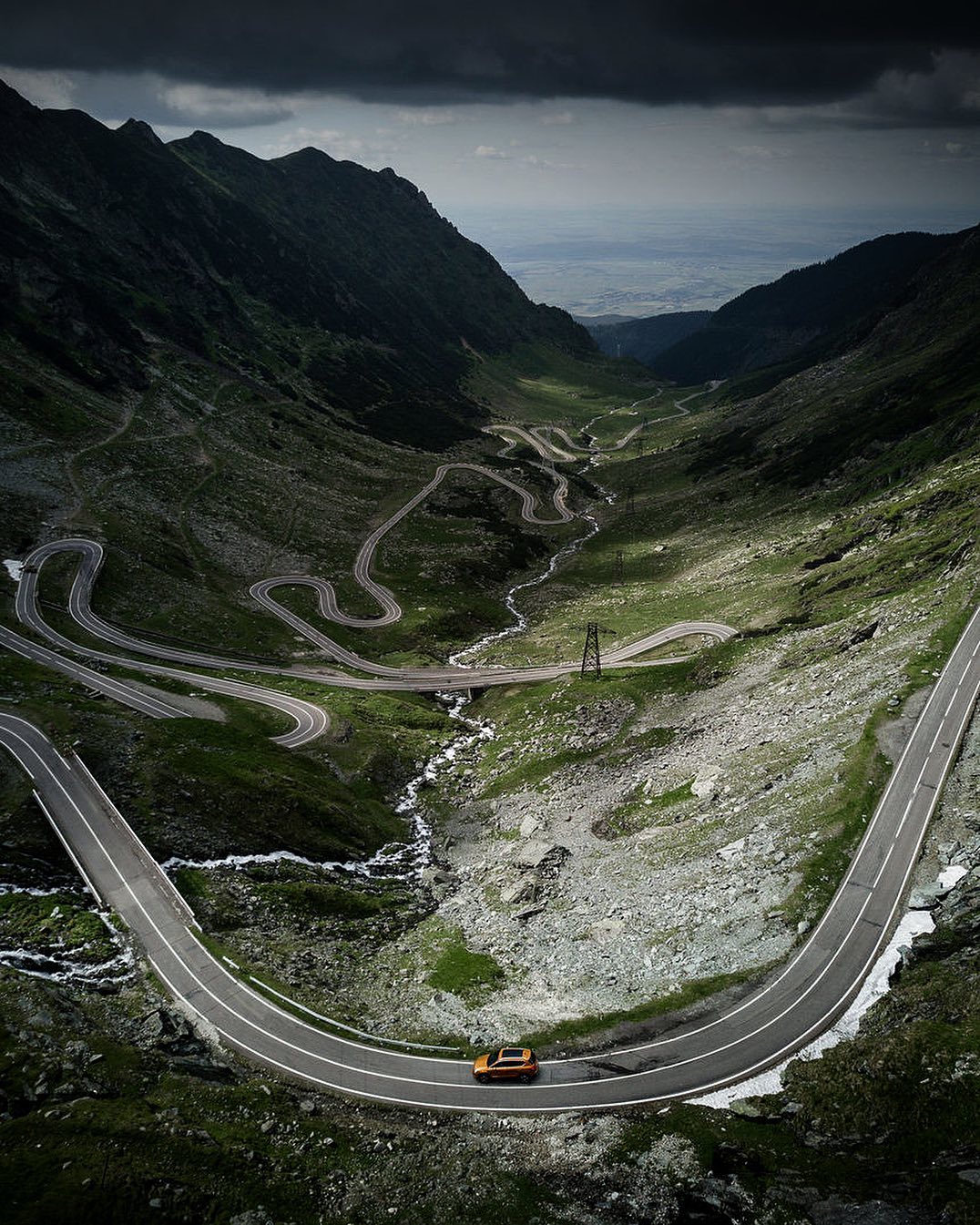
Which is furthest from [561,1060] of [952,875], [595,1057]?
[952,875]

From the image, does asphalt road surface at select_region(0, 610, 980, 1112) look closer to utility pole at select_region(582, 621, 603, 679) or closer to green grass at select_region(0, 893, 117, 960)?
green grass at select_region(0, 893, 117, 960)

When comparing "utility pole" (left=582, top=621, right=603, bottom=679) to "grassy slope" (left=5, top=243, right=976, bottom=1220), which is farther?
"utility pole" (left=582, top=621, right=603, bottom=679)

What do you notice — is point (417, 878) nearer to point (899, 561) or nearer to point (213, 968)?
point (213, 968)

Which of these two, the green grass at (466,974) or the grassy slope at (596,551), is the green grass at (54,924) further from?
the green grass at (466,974)

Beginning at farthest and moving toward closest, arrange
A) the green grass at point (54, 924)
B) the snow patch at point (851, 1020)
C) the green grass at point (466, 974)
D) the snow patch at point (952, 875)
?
1. the green grass at point (466, 974)
2. the snow patch at point (952, 875)
3. the green grass at point (54, 924)
4. the snow patch at point (851, 1020)

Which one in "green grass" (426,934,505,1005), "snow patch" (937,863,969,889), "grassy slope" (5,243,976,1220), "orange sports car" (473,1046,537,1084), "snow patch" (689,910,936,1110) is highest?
"grassy slope" (5,243,976,1220)

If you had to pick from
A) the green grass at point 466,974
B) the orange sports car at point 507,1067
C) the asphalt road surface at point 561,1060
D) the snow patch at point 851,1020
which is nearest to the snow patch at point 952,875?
the asphalt road surface at point 561,1060

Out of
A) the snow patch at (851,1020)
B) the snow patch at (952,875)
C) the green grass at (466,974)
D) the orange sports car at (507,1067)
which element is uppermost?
the snow patch at (952,875)

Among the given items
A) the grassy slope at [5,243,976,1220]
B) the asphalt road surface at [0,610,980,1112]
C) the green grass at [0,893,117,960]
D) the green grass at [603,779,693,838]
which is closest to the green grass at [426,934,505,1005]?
the grassy slope at [5,243,976,1220]
